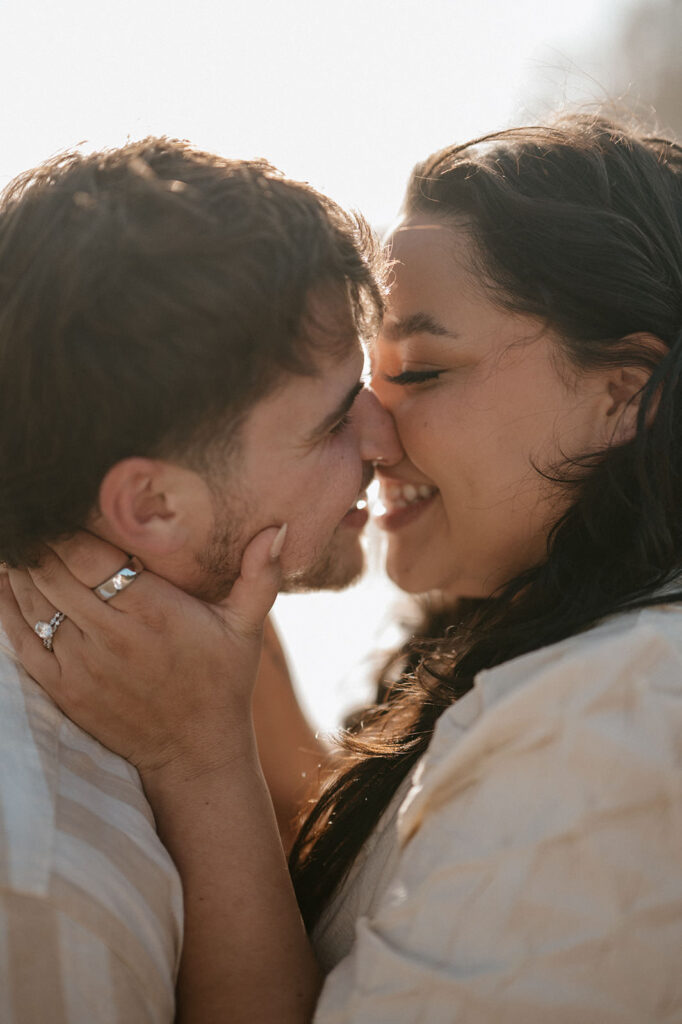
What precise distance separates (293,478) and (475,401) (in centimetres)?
52

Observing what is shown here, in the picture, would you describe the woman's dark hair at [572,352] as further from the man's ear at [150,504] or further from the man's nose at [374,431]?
the man's ear at [150,504]

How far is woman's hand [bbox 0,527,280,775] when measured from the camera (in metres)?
1.96

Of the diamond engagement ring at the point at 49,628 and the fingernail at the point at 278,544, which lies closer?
the diamond engagement ring at the point at 49,628

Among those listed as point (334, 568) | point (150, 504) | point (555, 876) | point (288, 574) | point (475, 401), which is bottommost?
point (555, 876)

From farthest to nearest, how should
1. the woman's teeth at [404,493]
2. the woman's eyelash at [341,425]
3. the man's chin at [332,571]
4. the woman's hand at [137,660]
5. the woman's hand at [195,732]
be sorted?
the woman's teeth at [404,493] < the man's chin at [332,571] < the woman's eyelash at [341,425] < the woman's hand at [137,660] < the woman's hand at [195,732]

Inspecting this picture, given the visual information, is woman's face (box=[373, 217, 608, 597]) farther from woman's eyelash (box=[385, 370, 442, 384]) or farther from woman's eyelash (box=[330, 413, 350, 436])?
woman's eyelash (box=[330, 413, 350, 436])

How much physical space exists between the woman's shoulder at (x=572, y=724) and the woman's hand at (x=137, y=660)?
1.58 feet

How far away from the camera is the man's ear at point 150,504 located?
1974mm

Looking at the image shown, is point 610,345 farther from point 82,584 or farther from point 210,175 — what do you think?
point 82,584

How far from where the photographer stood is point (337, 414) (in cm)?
220

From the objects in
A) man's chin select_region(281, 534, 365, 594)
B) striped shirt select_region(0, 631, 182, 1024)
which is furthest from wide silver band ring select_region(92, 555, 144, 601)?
man's chin select_region(281, 534, 365, 594)

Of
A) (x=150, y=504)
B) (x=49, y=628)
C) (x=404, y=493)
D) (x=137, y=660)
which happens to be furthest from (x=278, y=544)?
(x=404, y=493)

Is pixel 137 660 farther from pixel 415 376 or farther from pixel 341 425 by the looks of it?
A: pixel 415 376

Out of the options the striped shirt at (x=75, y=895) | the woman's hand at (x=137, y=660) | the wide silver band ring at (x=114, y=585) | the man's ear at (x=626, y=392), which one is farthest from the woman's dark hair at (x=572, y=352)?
the wide silver band ring at (x=114, y=585)
